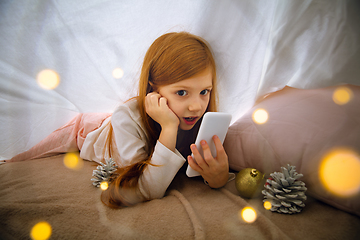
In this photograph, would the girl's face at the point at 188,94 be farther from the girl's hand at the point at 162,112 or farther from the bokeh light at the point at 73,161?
the bokeh light at the point at 73,161

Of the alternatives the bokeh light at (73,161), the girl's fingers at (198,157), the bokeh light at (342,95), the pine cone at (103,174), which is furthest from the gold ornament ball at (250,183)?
the bokeh light at (73,161)

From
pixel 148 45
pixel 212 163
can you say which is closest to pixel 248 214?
pixel 212 163

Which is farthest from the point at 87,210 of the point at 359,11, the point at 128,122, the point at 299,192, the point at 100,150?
the point at 359,11

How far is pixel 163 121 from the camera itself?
678mm

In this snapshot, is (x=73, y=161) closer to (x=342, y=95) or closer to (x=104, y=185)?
(x=104, y=185)

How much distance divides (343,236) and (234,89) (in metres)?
0.68

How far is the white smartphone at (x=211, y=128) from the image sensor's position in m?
0.63

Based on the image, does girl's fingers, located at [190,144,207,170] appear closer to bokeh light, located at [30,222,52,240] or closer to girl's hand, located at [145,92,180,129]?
girl's hand, located at [145,92,180,129]

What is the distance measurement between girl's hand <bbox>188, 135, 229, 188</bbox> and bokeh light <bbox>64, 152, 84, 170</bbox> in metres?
0.62

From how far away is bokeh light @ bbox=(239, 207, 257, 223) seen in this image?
498mm

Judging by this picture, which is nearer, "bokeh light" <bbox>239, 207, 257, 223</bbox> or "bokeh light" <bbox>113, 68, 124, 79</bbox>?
"bokeh light" <bbox>239, 207, 257, 223</bbox>

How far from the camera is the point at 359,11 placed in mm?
637

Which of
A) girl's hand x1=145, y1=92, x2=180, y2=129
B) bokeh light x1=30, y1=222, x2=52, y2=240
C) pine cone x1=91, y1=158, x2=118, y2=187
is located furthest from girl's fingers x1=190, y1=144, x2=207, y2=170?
bokeh light x1=30, y1=222, x2=52, y2=240

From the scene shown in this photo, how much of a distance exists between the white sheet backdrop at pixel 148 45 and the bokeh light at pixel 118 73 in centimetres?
2
